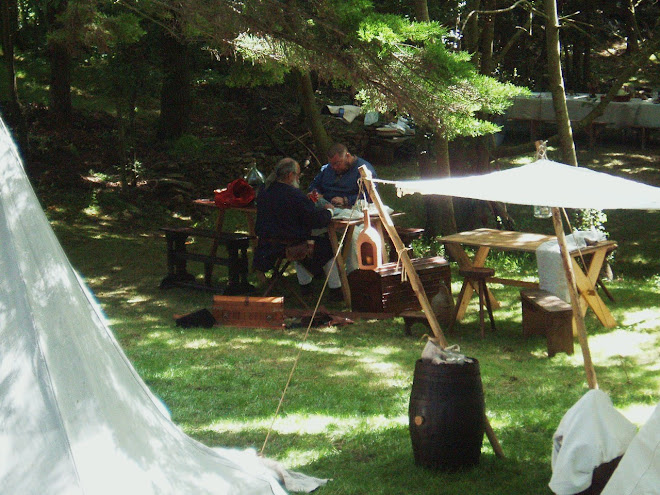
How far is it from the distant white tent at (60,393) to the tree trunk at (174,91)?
10.7 meters

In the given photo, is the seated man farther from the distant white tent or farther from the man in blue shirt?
the distant white tent

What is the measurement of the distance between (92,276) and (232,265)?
7.44 feet

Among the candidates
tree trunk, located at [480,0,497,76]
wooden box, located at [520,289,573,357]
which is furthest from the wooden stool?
tree trunk, located at [480,0,497,76]

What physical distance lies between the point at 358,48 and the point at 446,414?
135 inches

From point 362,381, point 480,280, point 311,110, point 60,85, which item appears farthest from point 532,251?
point 60,85

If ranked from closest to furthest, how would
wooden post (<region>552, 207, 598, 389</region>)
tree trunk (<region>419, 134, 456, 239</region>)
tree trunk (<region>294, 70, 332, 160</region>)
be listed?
wooden post (<region>552, 207, 598, 389</region>)
tree trunk (<region>419, 134, 456, 239</region>)
tree trunk (<region>294, 70, 332, 160</region>)

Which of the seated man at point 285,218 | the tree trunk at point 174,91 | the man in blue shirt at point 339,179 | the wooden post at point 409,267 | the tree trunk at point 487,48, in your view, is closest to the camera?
the wooden post at point 409,267

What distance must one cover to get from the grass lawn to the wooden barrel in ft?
0.30

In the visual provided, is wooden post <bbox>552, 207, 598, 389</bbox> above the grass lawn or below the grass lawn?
above

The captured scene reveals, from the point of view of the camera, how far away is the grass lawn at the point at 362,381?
4281 millimetres

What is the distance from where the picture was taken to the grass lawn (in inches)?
169

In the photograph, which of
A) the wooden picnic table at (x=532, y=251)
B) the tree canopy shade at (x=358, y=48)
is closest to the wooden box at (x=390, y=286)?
the wooden picnic table at (x=532, y=251)

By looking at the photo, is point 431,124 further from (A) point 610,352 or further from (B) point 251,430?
(B) point 251,430

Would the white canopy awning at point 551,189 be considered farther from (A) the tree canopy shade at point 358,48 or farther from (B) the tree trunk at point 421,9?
(B) the tree trunk at point 421,9
